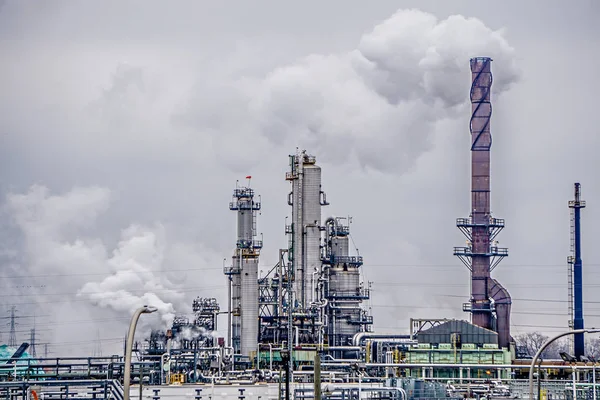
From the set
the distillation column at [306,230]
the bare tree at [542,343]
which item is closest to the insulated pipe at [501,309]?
the distillation column at [306,230]

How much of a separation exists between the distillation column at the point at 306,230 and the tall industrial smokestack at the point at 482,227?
38.0 ft

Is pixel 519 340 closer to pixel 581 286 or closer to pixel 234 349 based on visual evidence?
pixel 581 286

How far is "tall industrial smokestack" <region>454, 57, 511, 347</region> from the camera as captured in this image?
84.9 m

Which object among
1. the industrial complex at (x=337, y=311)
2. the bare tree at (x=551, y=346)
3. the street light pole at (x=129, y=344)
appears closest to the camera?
the street light pole at (x=129, y=344)

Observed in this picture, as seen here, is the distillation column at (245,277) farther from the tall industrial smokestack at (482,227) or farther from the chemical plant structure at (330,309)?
the tall industrial smokestack at (482,227)

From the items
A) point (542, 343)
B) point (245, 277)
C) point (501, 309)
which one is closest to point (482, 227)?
point (501, 309)

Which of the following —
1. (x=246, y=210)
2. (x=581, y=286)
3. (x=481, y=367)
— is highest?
(x=246, y=210)

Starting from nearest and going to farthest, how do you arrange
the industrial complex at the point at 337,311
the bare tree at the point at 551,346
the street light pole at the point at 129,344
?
1. the street light pole at the point at 129,344
2. the industrial complex at the point at 337,311
3. the bare tree at the point at 551,346

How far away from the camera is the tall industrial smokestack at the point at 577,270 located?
87375 mm

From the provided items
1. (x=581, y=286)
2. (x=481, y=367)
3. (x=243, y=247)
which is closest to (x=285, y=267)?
(x=243, y=247)

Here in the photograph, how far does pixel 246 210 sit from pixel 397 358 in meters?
17.9

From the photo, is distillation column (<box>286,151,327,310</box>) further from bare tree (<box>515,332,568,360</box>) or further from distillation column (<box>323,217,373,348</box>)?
bare tree (<box>515,332,568,360</box>)

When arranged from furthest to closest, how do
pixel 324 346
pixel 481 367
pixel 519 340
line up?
pixel 519 340, pixel 324 346, pixel 481 367

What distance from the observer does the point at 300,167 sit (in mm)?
85750
